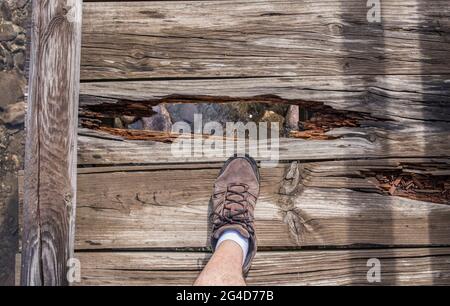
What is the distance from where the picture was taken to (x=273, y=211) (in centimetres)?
271

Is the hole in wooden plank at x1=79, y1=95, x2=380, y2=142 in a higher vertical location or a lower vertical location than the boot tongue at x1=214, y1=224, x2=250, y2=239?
higher

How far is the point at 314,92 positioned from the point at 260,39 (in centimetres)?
43

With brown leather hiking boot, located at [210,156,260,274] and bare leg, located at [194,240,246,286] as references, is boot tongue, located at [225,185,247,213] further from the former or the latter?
bare leg, located at [194,240,246,286]

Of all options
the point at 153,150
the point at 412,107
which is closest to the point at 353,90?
the point at 412,107

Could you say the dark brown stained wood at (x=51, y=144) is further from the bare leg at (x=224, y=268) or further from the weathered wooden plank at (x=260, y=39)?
the bare leg at (x=224, y=268)

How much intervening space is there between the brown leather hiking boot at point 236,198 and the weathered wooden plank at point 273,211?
0.17 ft

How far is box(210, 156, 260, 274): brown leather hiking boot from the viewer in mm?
2643

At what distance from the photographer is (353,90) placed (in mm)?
2754

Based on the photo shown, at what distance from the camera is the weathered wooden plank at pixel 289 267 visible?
2656 millimetres

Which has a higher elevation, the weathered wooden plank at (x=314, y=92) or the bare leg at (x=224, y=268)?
the weathered wooden plank at (x=314, y=92)

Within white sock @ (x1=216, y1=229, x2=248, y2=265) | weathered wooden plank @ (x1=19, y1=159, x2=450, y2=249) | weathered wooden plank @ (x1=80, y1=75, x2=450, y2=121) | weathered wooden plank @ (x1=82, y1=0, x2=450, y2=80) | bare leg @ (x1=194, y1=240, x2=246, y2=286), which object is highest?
weathered wooden plank @ (x1=82, y1=0, x2=450, y2=80)
